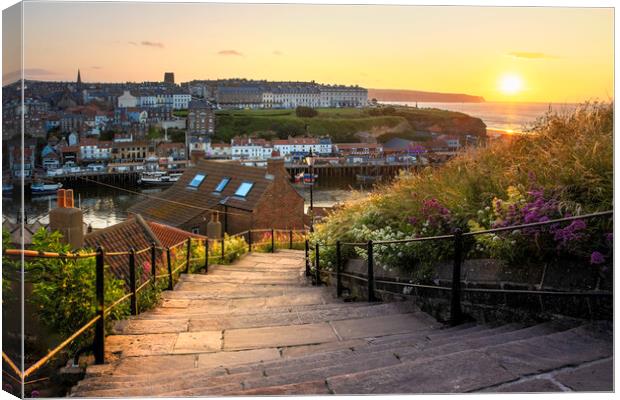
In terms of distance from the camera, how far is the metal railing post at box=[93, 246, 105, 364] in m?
3.77

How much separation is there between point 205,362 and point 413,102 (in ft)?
10.1

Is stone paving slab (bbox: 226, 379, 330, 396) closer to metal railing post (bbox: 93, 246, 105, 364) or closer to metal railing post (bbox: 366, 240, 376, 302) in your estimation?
metal railing post (bbox: 93, 246, 105, 364)

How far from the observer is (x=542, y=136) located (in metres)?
5.40

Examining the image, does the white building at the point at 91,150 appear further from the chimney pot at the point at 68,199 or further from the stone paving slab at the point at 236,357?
the stone paving slab at the point at 236,357

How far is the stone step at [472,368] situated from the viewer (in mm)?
2975

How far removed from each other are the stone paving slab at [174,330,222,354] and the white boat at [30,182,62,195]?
3.84 ft

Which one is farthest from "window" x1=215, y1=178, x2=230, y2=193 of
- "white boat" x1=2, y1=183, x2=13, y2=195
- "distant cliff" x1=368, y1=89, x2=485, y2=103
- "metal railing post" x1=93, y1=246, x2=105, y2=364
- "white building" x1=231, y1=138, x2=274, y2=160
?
"white boat" x1=2, y1=183, x2=13, y2=195

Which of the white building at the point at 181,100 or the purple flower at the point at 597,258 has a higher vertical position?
the white building at the point at 181,100

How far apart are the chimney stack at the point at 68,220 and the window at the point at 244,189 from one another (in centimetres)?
893

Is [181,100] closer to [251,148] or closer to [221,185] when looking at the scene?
[251,148]

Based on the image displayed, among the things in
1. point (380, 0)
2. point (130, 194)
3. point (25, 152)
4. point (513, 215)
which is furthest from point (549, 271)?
point (130, 194)

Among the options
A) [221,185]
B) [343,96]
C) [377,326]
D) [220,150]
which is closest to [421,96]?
[343,96]

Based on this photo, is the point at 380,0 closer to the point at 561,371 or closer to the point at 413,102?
the point at 413,102

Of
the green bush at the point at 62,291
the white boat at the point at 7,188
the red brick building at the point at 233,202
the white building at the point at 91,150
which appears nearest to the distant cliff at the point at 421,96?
the white building at the point at 91,150
